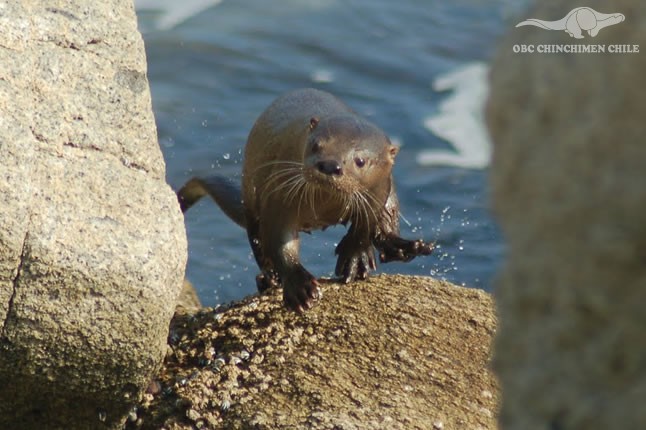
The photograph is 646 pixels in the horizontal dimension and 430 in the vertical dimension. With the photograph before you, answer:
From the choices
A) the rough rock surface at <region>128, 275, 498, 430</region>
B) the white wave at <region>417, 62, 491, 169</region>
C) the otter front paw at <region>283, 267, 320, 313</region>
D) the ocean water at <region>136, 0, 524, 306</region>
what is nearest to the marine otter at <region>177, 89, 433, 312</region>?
the otter front paw at <region>283, 267, 320, 313</region>

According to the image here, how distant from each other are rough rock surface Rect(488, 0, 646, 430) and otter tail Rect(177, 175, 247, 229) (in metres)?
4.55

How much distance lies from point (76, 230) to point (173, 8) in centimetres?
833

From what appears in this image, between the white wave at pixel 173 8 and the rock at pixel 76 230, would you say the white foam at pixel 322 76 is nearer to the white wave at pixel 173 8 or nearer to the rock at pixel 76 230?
the white wave at pixel 173 8

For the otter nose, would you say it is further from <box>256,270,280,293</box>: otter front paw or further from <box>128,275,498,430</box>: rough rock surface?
<box>256,270,280,293</box>: otter front paw

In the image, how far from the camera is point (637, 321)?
152cm

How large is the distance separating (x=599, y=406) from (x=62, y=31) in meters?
2.94

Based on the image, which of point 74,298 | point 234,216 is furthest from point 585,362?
point 234,216

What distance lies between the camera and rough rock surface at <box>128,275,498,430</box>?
410cm

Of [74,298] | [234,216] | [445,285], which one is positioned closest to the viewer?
[74,298]

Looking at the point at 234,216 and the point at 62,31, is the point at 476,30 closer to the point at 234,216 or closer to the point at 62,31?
the point at 234,216

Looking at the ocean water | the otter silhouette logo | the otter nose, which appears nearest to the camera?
the otter silhouette logo

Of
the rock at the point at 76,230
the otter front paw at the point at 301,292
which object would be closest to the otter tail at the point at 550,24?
the rock at the point at 76,230

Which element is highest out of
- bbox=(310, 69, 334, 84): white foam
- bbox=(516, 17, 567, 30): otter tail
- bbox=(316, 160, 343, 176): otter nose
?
bbox=(516, 17, 567, 30): otter tail

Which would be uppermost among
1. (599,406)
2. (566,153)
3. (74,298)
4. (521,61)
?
(521,61)
